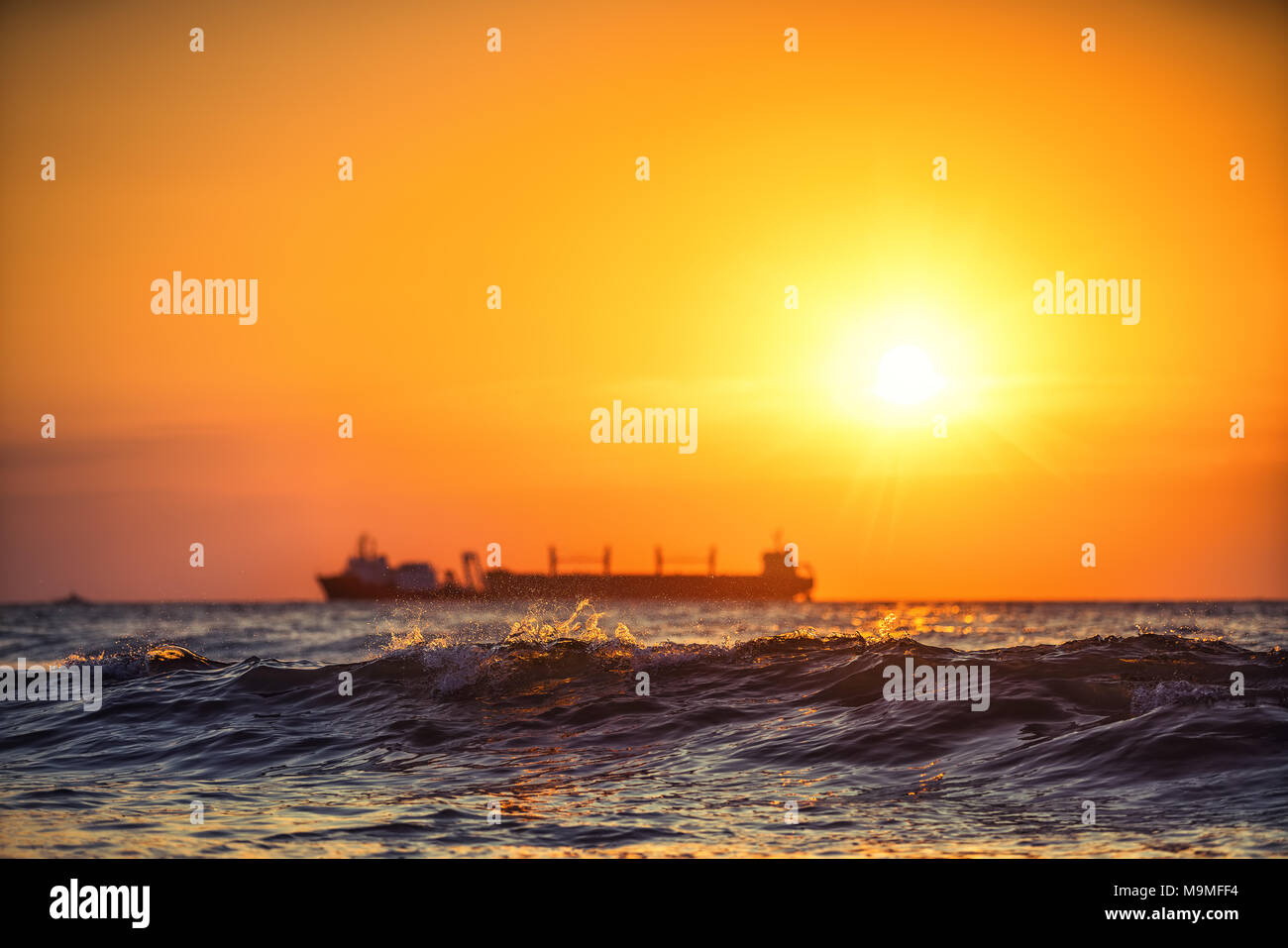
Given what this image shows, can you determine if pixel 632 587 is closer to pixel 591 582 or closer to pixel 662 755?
pixel 591 582

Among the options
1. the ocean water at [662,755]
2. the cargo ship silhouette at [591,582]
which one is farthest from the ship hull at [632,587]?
the ocean water at [662,755]

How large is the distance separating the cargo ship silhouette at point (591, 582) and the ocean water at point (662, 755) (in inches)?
4809

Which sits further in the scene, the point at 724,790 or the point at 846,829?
the point at 724,790

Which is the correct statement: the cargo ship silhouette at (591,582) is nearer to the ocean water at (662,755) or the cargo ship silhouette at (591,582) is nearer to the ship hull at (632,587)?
the ship hull at (632,587)

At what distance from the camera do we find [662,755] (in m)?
14.8

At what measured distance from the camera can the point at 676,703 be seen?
18.2 metres

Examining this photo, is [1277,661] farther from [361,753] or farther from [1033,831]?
[361,753]

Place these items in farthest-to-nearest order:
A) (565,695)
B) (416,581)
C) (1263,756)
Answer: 1. (416,581)
2. (565,695)
3. (1263,756)

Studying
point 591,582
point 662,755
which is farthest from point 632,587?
point 662,755

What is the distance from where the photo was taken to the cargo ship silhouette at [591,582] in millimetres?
151875

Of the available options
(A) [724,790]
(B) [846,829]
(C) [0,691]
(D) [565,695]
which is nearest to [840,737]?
(A) [724,790]

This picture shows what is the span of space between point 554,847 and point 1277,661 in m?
13.6

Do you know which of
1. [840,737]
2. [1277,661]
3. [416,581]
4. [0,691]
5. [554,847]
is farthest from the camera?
[416,581]
